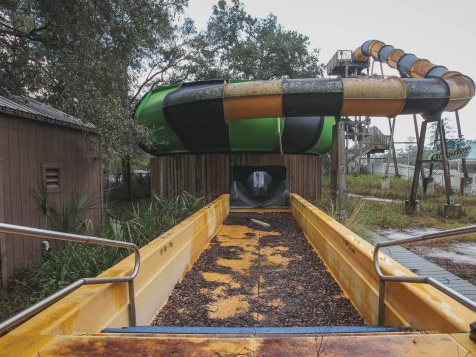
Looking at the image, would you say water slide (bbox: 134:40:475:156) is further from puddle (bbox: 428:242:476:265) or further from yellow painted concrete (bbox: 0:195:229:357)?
yellow painted concrete (bbox: 0:195:229:357)

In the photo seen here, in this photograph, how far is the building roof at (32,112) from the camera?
5336mm

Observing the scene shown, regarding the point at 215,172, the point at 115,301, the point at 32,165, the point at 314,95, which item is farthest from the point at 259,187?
the point at 115,301

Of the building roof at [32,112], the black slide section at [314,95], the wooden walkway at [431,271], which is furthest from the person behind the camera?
the black slide section at [314,95]

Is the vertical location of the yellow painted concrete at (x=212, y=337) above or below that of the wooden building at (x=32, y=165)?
Answer: below

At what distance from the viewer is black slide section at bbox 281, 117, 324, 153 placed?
36.4 ft

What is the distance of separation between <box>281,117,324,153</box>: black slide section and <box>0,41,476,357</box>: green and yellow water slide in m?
0.04

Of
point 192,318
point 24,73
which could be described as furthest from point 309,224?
point 24,73

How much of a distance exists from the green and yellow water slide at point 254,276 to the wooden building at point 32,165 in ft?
7.91

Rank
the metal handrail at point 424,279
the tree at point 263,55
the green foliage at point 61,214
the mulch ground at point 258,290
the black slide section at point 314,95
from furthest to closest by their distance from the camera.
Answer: the tree at point 263,55, the black slide section at point 314,95, the green foliage at point 61,214, the mulch ground at point 258,290, the metal handrail at point 424,279

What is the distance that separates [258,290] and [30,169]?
409cm

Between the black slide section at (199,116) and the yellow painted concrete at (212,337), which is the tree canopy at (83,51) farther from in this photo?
the yellow painted concrete at (212,337)

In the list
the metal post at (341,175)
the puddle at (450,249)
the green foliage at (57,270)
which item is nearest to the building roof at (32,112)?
the green foliage at (57,270)

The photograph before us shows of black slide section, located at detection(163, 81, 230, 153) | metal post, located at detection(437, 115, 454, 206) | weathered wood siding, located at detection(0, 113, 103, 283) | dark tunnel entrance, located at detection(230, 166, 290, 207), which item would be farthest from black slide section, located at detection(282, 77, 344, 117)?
weathered wood siding, located at detection(0, 113, 103, 283)

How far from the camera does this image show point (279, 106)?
8.17 meters
